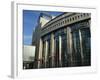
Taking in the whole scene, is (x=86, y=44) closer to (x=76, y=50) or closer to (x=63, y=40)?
(x=76, y=50)

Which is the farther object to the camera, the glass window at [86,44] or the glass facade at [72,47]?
the glass window at [86,44]

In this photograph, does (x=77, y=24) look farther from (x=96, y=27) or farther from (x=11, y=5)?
(x=11, y=5)

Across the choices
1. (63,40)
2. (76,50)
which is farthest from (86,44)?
(63,40)

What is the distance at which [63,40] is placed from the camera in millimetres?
2248

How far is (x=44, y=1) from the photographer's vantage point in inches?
83.5

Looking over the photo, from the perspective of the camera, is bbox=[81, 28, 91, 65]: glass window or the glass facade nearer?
the glass facade

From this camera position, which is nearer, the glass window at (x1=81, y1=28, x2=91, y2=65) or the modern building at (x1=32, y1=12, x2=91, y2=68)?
the modern building at (x1=32, y1=12, x2=91, y2=68)

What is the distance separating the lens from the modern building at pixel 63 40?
216cm

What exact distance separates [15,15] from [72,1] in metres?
0.56

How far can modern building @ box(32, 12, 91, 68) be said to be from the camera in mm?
2164

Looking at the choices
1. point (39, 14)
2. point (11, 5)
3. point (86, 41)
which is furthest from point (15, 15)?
point (86, 41)

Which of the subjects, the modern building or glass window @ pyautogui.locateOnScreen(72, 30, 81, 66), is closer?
the modern building

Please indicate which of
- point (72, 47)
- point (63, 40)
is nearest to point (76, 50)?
point (72, 47)

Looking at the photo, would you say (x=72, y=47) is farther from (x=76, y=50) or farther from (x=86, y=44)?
(x=86, y=44)
